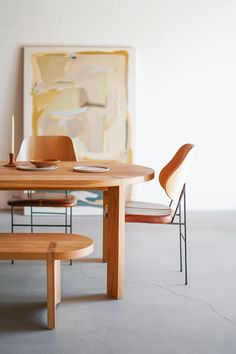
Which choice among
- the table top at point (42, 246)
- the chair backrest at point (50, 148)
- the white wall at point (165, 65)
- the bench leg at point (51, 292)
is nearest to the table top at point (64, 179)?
the table top at point (42, 246)

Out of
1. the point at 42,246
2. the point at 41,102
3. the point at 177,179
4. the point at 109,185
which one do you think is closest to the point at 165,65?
the point at 41,102

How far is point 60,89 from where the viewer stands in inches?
204

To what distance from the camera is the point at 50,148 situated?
397 cm

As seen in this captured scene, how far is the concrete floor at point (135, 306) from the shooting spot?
89.7 inches

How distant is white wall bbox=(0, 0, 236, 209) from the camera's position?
522cm

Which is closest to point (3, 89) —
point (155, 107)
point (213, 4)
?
point (155, 107)

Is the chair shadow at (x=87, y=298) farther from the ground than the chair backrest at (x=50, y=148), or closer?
closer

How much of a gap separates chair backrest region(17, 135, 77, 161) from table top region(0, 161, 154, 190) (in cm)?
100

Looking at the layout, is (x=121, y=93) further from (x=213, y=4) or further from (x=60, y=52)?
(x=213, y=4)

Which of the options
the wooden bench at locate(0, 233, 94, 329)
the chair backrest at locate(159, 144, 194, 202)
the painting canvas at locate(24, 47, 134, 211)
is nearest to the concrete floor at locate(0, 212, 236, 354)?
the wooden bench at locate(0, 233, 94, 329)

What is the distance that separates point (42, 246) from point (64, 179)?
37 cm

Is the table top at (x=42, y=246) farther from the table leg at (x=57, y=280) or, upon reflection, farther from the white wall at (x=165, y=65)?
the white wall at (x=165, y=65)

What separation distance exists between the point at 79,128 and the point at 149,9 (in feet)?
4.75

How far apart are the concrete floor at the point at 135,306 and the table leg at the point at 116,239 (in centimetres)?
9
